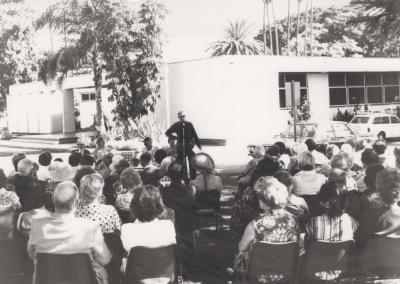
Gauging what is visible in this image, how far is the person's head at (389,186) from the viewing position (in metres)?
4.12

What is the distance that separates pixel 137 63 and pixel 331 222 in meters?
18.4

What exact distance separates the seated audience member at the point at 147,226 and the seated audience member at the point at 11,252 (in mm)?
1111

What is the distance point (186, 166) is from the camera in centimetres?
1012

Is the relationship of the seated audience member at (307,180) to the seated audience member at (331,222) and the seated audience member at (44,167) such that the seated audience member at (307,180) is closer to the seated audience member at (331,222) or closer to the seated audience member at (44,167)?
the seated audience member at (331,222)


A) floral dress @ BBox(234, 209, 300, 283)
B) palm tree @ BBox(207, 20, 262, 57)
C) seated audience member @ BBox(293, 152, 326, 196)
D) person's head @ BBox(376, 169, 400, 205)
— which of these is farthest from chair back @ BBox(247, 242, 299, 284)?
palm tree @ BBox(207, 20, 262, 57)

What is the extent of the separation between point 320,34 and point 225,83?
2444 cm

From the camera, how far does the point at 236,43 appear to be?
45625 mm

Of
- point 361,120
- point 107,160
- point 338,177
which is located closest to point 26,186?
point 107,160

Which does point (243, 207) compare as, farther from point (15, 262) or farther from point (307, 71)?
point (307, 71)

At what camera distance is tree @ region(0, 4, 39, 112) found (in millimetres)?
32094

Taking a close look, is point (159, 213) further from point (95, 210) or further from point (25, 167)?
point (25, 167)

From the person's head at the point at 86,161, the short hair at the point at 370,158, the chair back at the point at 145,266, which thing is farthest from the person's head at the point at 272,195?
the person's head at the point at 86,161

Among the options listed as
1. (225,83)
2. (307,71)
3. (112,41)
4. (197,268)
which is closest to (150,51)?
(112,41)

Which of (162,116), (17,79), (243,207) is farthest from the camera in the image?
(17,79)
